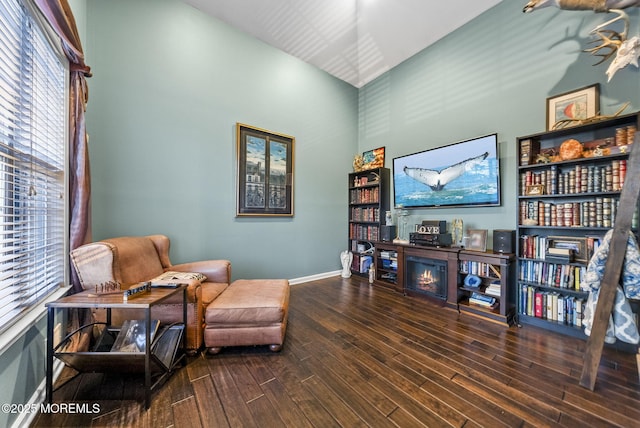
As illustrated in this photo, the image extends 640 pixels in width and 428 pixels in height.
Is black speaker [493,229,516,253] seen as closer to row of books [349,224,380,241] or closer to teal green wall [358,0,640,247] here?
teal green wall [358,0,640,247]

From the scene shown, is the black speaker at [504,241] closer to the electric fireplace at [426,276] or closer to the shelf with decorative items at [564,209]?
the shelf with decorative items at [564,209]

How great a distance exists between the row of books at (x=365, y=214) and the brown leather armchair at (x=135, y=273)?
257cm

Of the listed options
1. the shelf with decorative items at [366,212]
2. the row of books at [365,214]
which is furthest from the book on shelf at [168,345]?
the row of books at [365,214]

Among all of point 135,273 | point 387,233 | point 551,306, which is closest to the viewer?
point 135,273

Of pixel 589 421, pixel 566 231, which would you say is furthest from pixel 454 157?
pixel 589 421

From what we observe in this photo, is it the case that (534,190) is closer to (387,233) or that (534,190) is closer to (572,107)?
(572,107)

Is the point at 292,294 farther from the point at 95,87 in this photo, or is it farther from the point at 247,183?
the point at 95,87

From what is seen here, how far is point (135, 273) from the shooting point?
190 centimetres

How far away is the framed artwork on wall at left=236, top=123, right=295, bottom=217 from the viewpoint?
307 cm

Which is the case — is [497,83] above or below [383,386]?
above

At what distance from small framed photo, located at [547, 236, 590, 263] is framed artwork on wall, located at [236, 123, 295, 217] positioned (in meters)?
3.05

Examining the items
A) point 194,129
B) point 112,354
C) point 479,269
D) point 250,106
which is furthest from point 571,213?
point 194,129

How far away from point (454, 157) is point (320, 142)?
2063 millimetres

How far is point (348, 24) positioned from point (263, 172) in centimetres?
235
